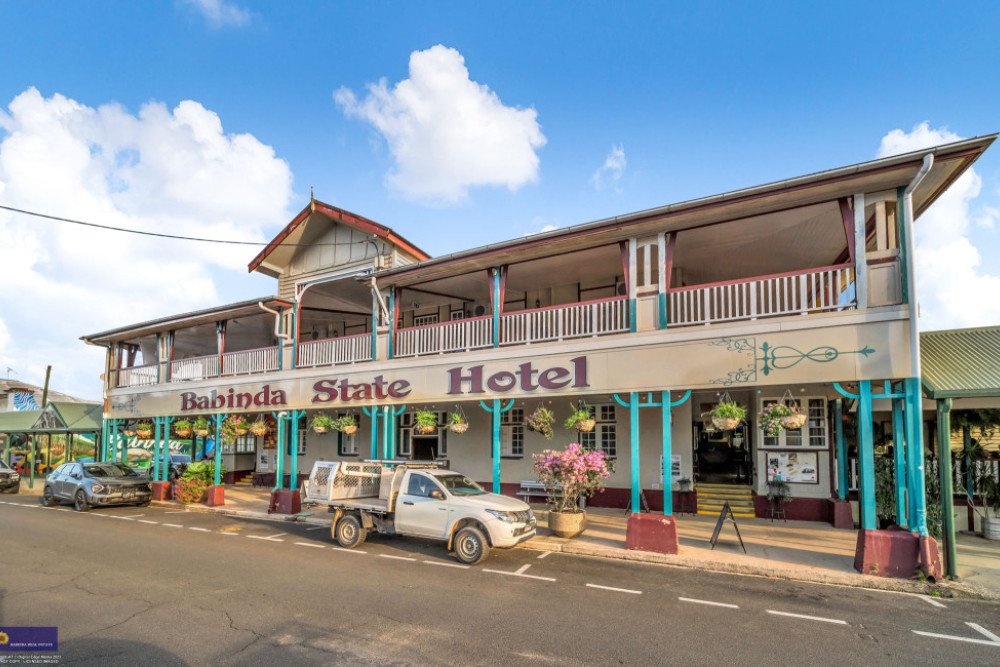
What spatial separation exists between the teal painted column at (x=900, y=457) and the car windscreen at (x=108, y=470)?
22488 millimetres

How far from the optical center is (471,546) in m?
10.5

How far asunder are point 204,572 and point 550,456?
7137mm

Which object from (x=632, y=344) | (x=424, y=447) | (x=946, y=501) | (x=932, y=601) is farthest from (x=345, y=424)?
(x=946, y=501)

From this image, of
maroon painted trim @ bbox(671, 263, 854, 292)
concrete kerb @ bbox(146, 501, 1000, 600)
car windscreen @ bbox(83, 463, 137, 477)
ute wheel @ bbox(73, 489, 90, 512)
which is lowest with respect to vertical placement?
ute wheel @ bbox(73, 489, 90, 512)

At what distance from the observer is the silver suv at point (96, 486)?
18.2 m

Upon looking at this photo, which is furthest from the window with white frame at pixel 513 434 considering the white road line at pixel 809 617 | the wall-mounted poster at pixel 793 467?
the white road line at pixel 809 617

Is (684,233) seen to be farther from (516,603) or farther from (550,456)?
(516,603)

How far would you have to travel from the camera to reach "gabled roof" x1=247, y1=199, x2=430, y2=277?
1855cm

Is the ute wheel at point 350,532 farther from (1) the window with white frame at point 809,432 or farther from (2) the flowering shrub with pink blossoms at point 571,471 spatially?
(1) the window with white frame at point 809,432

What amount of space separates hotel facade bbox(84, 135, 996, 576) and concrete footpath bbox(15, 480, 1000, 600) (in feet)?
2.99

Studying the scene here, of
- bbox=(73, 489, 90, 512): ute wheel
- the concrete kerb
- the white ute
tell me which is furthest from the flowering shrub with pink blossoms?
bbox=(73, 489, 90, 512): ute wheel

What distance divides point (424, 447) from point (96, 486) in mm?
10760

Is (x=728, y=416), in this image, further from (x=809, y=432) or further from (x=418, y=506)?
(x=418, y=506)

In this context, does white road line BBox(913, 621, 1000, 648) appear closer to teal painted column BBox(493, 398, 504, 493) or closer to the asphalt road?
the asphalt road
